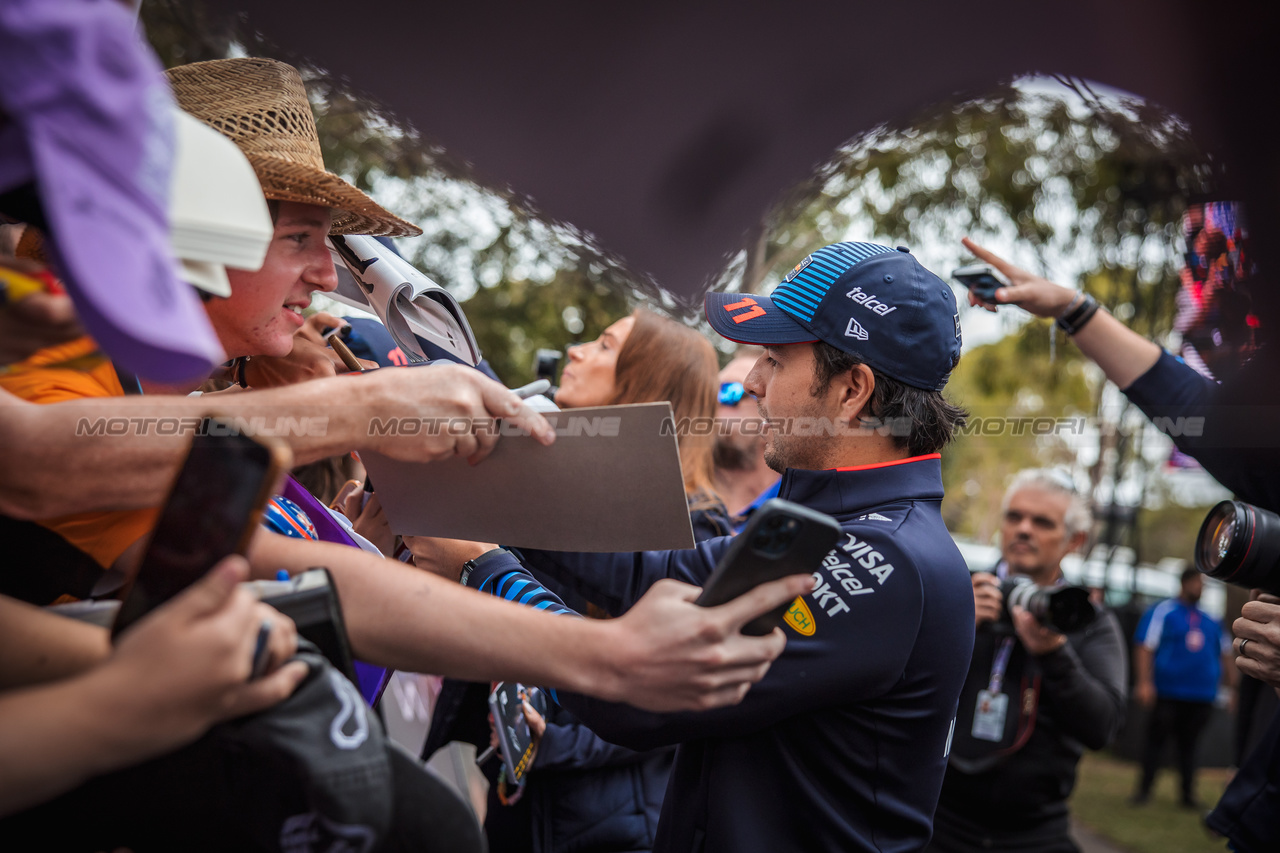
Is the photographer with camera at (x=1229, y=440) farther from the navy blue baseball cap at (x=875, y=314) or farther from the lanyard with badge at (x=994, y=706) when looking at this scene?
the lanyard with badge at (x=994, y=706)

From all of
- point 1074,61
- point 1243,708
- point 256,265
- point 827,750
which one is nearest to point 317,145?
point 256,265

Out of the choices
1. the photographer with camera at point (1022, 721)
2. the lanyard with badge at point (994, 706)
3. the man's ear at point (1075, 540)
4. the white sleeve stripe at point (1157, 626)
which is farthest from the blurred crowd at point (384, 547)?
the white sleeve stripe at point (1157, 626)

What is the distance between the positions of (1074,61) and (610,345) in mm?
2226

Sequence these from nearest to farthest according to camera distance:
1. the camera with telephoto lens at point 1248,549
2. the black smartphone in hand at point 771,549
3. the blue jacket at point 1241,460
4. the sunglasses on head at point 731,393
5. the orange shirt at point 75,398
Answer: the black smartphone in hand at point 771,549, the orange shirt at point 75,398, the camera with telephoto lens at point 1248,549, the blue jacket at point 1241,460, the sunglasses on head at point 731,393

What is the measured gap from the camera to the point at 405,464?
1592mm

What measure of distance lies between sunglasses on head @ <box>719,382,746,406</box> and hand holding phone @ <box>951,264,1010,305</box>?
901 millimetres

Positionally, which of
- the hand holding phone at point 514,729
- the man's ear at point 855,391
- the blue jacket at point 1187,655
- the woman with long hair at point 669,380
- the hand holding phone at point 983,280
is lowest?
the blue jacket at point 1187,655

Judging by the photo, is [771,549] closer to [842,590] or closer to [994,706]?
[842,590]

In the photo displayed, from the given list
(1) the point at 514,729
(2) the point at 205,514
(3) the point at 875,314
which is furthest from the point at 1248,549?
(2) the point at 205,514

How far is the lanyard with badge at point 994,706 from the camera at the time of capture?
11.5 feet

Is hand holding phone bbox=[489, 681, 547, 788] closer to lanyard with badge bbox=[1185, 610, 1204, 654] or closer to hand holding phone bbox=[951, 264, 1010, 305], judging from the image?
hand holding phone bbox=[951, 264, 1010, 305]

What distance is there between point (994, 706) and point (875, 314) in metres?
2.25

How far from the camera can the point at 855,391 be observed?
6.52 feet

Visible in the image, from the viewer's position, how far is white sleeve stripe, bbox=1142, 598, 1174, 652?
867 centimetres
